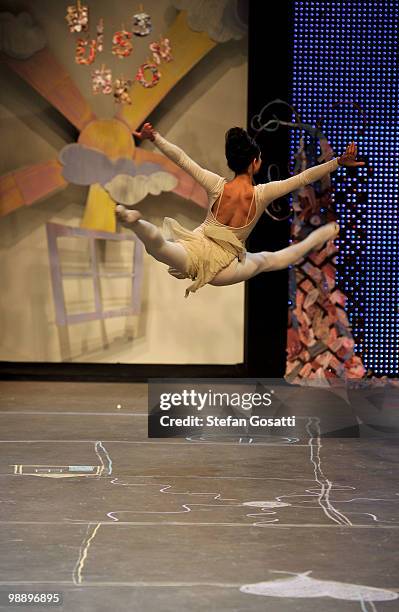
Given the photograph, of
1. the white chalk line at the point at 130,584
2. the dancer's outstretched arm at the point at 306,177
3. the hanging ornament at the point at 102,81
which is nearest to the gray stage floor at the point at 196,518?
the white chalk line at the point at 130,584

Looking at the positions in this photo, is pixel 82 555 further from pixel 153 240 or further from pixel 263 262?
pixel 263 262

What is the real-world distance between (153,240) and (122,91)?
355cm

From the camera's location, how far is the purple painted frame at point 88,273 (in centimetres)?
867

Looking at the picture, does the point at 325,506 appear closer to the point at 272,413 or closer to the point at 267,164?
the point at 272,413

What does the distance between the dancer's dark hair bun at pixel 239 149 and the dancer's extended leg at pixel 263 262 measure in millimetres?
433

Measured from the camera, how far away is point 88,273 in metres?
8.71

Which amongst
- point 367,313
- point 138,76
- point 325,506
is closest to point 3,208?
point 138,76

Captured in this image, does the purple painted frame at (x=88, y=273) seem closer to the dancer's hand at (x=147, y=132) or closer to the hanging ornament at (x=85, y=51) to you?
the hanging ornament at (x=85, y=51)

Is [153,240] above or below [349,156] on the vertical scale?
below

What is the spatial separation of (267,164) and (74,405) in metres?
2.42

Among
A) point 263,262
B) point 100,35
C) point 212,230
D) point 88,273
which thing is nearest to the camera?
point 212,230

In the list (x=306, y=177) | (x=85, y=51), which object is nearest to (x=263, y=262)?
(x=306, y=177)

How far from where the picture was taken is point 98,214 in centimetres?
864

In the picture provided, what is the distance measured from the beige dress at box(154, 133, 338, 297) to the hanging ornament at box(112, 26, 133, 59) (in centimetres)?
305
